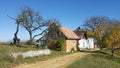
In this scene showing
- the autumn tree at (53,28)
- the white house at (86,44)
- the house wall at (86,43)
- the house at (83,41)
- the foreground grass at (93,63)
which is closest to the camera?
the foreground grass at (93,63)

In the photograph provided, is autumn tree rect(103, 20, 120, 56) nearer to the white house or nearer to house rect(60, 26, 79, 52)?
house rect(60, 26, 79, 52)

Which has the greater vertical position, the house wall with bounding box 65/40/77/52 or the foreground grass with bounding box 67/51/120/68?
→ the house wall with bounding box 65/40/77/52

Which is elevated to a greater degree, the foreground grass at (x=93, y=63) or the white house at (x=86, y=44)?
the white house at (x=86, y=44)

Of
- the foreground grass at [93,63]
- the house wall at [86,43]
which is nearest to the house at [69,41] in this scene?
the house wall at [86,43]

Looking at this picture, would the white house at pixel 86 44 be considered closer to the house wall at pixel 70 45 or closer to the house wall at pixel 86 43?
the house wall at pixel 86 43

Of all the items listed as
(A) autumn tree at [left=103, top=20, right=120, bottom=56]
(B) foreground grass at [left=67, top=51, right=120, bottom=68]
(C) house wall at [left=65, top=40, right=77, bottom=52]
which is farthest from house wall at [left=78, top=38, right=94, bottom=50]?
(B) foreground grass at [left=67, top=51, right=120, bottom=68]

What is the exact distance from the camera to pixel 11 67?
2473 centimetres

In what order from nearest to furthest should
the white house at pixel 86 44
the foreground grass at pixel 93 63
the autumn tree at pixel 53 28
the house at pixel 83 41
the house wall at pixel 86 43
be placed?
the foreground grass at pixel 93 63 → the autumn tree at pixel 53 28 → the white house at pixel 86 44 → the house wall at pixel 86 43 → the house at pixel 83 41

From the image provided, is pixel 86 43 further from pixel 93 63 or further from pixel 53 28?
pixel 93 63

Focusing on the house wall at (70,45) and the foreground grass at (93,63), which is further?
the house wall at (70,45)

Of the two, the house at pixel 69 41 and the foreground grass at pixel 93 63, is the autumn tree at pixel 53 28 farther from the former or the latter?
the foreground grass at pixel 93 63

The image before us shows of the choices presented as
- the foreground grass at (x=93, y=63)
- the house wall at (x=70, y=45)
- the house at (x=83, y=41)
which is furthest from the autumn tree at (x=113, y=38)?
the foreground grass at (x=93, y=63)

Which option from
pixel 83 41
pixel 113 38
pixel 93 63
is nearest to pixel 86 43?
pixel 83 41

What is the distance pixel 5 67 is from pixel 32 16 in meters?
30.9
